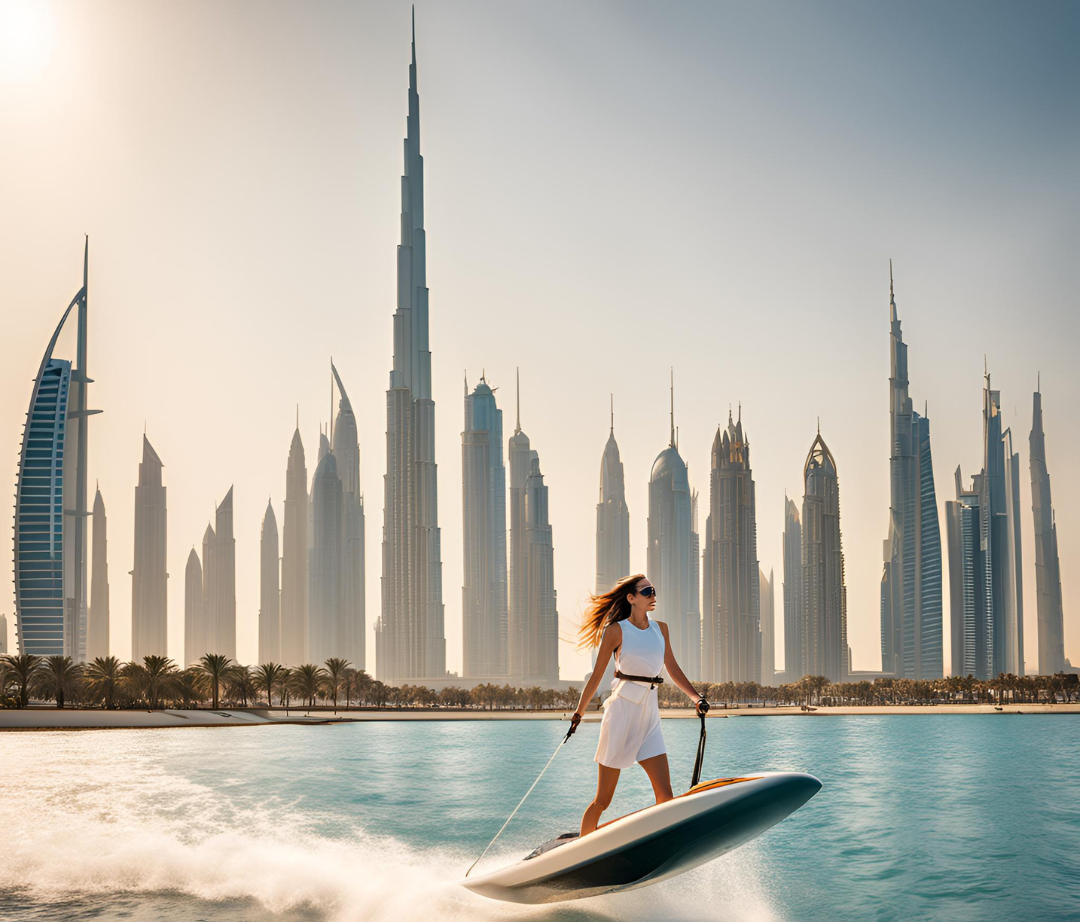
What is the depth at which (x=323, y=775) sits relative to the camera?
28172mm

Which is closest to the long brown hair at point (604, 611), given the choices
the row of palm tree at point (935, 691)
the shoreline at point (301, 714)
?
the shoreline at point (301, 714)

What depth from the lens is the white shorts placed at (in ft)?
28.0

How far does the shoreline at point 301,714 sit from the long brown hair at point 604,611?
60457mm

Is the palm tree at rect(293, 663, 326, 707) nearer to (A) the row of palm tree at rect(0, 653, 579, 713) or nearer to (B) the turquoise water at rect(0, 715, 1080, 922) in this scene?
(A) the row of palm tree at rect(0, 653, 579, 713)

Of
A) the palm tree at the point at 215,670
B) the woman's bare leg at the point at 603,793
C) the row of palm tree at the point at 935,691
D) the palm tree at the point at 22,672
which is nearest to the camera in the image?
the woman's bare leg at the point at 603,793

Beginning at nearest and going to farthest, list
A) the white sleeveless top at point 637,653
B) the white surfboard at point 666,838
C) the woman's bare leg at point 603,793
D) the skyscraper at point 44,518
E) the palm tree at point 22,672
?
the white surfboard at point 666,838 → the white sleeveless top at point 637,653 → the woman's bare leg at point 603,793 → the palm tree at point 22,672 → the skyscraper at point 44,518

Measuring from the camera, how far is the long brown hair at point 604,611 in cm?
862

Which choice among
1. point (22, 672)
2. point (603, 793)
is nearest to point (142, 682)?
point (22, 672)

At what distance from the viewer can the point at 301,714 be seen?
373 ft

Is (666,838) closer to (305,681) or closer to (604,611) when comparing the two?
(604,611)

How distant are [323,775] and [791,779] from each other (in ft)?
74.1

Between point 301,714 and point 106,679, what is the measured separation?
29.5 meters

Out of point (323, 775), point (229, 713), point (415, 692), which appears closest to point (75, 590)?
point (415, 692)

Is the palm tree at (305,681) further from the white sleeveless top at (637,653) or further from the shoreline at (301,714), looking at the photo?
the white sleeveless top at (637,653)
